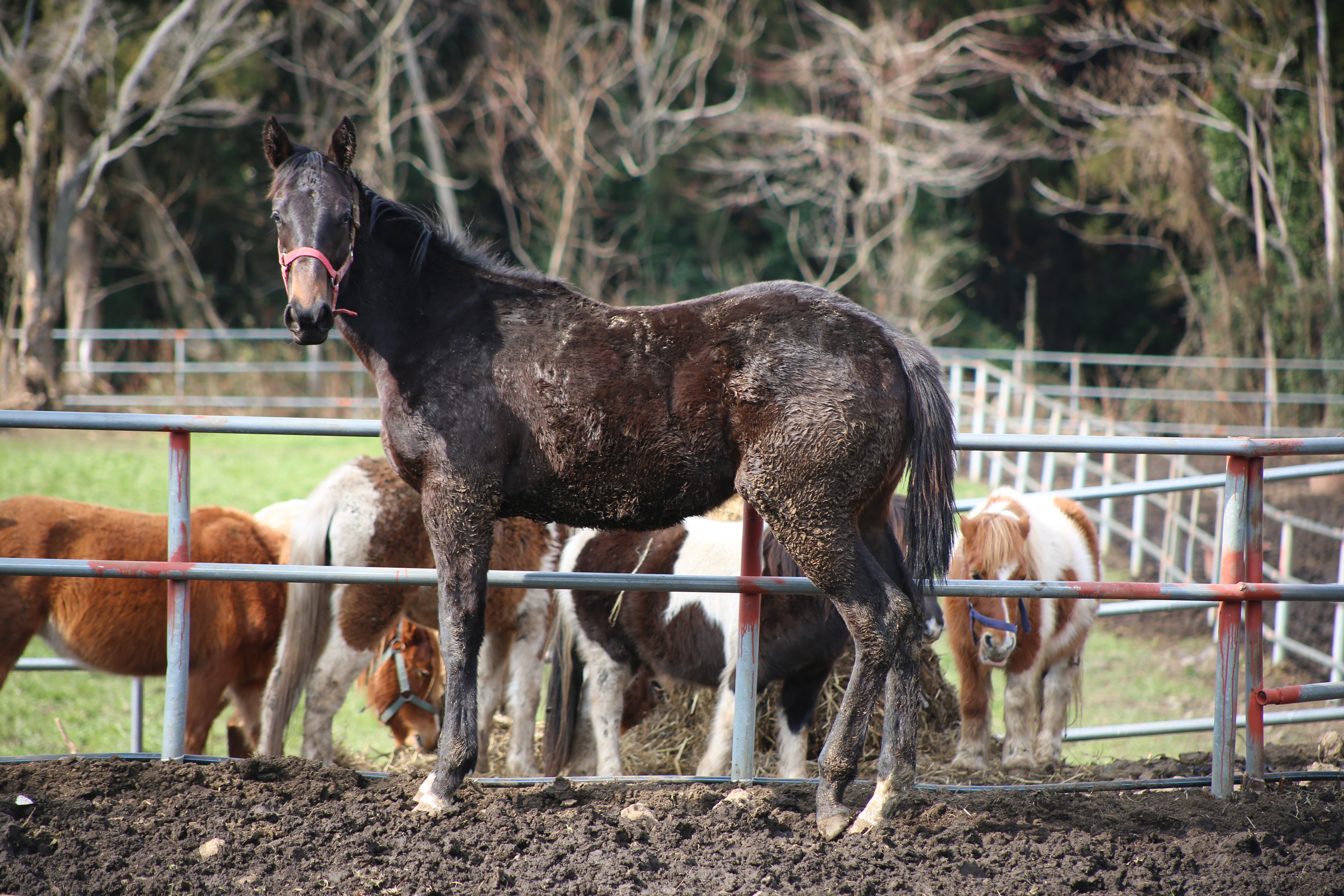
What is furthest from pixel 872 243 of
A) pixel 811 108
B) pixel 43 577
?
pixel 43 577

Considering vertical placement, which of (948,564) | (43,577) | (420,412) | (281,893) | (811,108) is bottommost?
(281,893)

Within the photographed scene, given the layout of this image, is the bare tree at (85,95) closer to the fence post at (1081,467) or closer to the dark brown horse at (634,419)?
the fence post at (1081,467)

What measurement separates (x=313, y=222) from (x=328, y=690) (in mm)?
2581

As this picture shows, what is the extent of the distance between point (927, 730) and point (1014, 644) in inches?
43.3

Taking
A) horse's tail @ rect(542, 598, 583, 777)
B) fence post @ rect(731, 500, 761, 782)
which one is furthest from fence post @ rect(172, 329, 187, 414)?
fence post @ rect(731, 500, 761, 782)

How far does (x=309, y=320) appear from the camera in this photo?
2768 mm

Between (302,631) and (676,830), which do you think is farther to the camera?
(302,631)

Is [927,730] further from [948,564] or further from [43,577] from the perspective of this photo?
[43,577]

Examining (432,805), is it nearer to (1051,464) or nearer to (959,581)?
(959,581)

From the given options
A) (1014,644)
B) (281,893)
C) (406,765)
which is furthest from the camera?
(406,765)

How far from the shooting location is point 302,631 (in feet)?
15.3

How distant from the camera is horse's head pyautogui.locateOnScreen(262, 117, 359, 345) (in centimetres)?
280

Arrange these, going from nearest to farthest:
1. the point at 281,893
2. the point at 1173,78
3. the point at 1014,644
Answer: the point at 281,893 < the point at 1014,644 < the point at 1173,78

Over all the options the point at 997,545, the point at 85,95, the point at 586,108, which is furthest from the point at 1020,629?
the point at 85,95
